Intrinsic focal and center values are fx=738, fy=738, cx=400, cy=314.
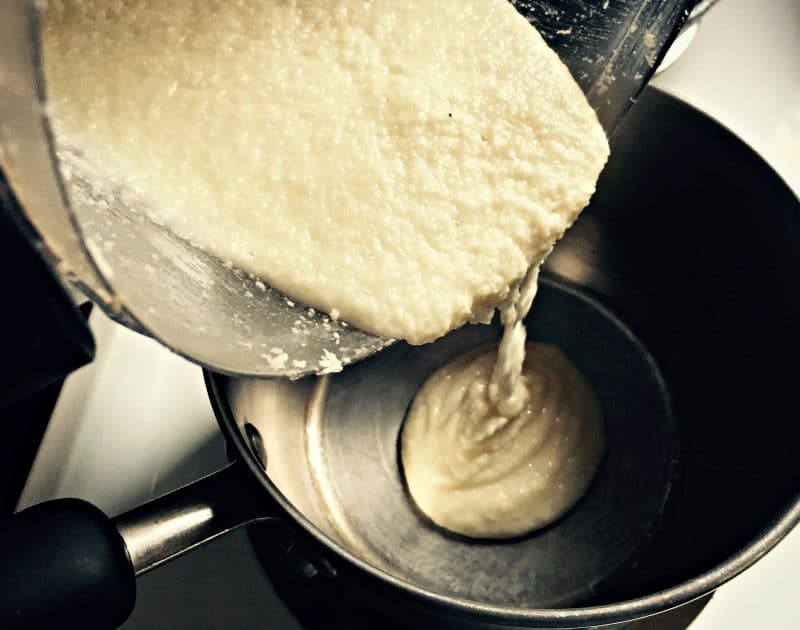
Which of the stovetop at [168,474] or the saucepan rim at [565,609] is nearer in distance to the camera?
the saucepan rim at [565,609]

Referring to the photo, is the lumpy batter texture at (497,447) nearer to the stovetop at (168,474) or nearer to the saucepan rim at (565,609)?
the stovetop at (168,474)

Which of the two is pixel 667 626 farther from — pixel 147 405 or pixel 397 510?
pixel 147 405

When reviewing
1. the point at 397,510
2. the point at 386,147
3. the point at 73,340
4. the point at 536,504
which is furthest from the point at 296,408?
the point at 73,340

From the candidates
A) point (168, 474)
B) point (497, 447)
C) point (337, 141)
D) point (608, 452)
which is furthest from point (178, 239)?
point (608, 452)

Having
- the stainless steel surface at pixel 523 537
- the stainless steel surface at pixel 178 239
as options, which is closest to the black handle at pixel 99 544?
the stainless steel surface at pixel 178 239

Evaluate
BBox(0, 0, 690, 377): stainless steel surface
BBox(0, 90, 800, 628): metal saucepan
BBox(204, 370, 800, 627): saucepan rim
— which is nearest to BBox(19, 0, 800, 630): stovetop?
BBox(0, 90, 800, 628): metal saucepan

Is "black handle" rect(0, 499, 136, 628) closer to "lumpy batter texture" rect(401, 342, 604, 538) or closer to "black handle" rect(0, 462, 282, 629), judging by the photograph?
"black handle" rect(0, 462, 282, 629)
